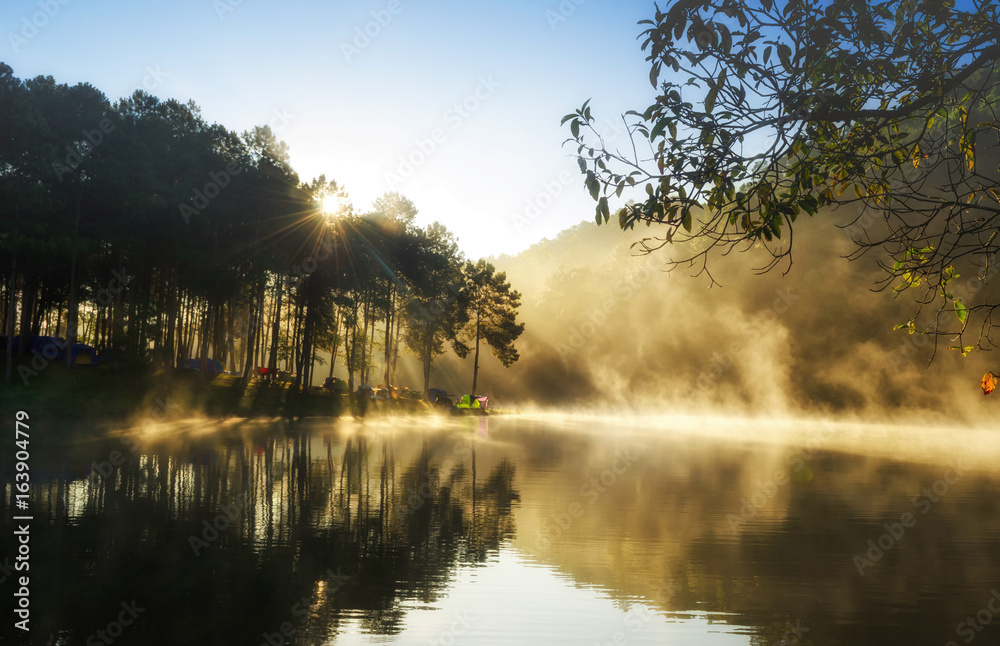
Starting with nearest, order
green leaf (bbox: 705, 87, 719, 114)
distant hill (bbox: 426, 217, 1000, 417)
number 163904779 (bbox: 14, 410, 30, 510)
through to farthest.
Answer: green leaf (bbox: 705, 87, 719, 114), number 163904779 (bbox: 14, 410, 30, 510), distant hill (bbox: 426, 217, 1000, 417)

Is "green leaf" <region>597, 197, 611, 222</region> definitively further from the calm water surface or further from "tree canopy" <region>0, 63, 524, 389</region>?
"tree canopy" <region>0, 63, 524, 389</region>

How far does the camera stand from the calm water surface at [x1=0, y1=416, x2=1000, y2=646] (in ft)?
25.8

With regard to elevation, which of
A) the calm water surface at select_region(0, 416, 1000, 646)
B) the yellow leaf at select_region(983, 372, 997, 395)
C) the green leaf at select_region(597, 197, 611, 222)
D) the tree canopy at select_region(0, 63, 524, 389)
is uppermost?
the tree canopy at select_region(0, 63, 524, 389)

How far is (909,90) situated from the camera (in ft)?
23.9

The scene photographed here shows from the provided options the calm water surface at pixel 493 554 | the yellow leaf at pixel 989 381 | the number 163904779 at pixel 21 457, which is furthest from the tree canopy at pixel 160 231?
the yellow leaf at pixel 989 381

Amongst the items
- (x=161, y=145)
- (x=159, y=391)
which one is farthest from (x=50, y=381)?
(x=161, y=145)

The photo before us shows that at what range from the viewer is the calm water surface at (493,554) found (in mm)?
7879

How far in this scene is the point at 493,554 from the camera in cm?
1143

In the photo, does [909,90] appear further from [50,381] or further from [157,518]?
[50,381]

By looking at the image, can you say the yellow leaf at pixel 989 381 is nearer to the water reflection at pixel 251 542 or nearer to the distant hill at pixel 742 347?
the water reflection at pixel 251 542

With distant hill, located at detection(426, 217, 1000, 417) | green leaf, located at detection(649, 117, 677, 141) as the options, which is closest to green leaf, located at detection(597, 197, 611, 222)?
green leaf, located at detection(649, 117, 677, 141)

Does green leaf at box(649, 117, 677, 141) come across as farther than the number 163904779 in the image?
No

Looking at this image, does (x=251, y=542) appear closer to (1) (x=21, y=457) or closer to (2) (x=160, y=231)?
(1) (x=21, y=457)

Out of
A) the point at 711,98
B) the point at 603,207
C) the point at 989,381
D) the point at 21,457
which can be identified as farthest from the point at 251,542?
the point at 21,457
